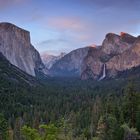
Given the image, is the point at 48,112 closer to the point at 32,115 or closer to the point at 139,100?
the point at 32,115

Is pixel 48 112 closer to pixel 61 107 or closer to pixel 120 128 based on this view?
pixel 61 107

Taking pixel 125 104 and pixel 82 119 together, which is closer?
pixel 125 104

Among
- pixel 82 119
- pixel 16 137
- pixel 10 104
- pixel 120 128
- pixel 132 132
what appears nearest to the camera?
pixel 132 132

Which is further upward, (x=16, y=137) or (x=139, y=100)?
(x=139, y=100)

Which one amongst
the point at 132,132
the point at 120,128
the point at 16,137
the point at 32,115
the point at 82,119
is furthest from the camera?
the point at 32,115

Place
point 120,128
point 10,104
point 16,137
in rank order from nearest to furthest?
point 120,128, point 16,137, point 10,104

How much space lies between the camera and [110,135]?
6269 centimetres

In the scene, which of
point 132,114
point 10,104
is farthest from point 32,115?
point 132,114

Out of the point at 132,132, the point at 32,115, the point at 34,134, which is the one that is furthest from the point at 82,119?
the point at 34,134

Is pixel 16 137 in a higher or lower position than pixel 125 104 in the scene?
lower

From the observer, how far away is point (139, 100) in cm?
6347

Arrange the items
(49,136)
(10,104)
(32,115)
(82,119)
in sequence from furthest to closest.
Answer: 1. (10,104)
2. (32,115)
3. (82,119)
4. (49,136)

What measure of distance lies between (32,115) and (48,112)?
8545 mm

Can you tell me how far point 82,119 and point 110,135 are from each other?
270 ft
